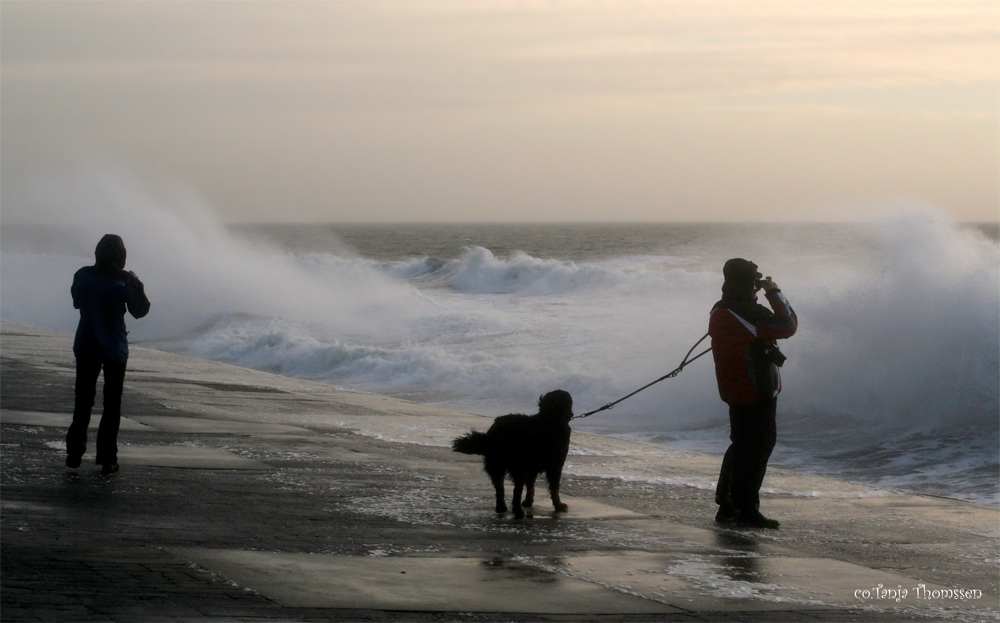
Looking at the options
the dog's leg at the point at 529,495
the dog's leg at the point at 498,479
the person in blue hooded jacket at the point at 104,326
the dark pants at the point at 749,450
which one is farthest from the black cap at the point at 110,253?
the dark pants at the point at 749,450

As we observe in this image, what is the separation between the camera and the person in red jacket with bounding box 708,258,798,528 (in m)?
7.43

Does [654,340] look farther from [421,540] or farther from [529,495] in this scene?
[421,540]

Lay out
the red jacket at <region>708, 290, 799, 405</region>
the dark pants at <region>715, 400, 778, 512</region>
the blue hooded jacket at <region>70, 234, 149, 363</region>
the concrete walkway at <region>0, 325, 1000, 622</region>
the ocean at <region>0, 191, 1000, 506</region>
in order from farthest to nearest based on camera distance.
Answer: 1. the ocean at <region>0, 191, 1000, 506</region>
2. the blue hooded jacket at <region>70, 234, 149, 363</region>
3. the dark pants at <region>715, 400, 778, 512</region>
4. the red jacket at <region>708, 290, 799, 405</region>
5. the concrete walkway at <region>0, 325, 1000, 622</region>

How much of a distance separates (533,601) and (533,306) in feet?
104

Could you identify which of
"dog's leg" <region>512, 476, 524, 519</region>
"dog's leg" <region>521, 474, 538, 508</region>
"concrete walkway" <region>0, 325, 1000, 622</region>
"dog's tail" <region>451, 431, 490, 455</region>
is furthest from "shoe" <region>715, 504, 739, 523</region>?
"dog's tail" <region>451, 431, 490, 455</region>

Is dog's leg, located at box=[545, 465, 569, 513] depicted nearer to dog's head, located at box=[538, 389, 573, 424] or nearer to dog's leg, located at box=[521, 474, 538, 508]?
dog's leg, located at box=[521, 474, 538, 508]

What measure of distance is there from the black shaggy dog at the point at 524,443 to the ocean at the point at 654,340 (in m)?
5.26

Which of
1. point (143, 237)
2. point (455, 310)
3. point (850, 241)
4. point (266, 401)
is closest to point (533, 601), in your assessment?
point (266, 401)

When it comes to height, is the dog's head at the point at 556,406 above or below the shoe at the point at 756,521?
above

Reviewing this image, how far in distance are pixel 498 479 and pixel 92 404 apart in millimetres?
2905

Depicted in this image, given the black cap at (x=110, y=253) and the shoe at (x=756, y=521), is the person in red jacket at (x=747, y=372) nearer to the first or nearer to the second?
the shoe at (x=756, y=521)

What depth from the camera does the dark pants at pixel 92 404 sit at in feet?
26.1

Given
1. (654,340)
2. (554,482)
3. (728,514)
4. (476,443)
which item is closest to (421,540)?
(476,443)

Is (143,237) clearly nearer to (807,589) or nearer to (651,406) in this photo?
(651,406)
